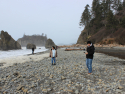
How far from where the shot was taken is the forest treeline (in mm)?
43944

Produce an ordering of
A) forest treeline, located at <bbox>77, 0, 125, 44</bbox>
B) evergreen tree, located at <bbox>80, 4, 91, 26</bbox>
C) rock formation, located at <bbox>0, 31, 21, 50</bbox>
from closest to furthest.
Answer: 1. forest treeline, located at <bbox>77, 0, 125, 44</bbox>
2. rock formation, located at <bbox>0, 31, 21, 50</bbox>
3. evergreen tree, located at <bbox>80, 4, 91, 26</bbox>

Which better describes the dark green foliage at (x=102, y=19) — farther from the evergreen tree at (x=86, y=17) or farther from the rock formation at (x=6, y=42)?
the rock formation at (x=6, y=42)

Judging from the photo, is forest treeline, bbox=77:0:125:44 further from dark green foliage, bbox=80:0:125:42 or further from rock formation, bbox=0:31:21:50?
rock formation, bbox=0:31:21:50

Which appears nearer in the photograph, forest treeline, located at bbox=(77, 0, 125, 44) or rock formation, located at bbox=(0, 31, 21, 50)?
forest treeline, located at bbox=(77, 0, 125, 44)

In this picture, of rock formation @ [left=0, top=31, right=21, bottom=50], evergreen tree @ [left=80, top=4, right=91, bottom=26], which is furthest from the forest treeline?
rock formation @ [left=0, top=31, right=21, bottom=50]

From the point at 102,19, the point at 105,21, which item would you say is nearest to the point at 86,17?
the point at 102,19

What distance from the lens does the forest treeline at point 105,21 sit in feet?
144

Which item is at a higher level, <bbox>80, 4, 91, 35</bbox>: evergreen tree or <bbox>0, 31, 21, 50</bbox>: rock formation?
<bbox>80, 4, 91, 35</bbox>: evergreen tree

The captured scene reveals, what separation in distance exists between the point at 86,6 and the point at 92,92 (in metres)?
76.9

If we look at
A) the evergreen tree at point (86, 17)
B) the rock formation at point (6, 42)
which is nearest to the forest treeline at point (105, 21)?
the evergreen tree at point (86, 17)

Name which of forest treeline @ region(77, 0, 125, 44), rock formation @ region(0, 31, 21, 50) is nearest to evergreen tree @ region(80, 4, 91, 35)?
forest treeline @ region(77, 0, 125, 44)

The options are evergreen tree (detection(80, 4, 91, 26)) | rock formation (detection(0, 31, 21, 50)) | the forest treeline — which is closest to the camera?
the forest treeline

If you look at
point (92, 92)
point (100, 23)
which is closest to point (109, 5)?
point (100, 23)

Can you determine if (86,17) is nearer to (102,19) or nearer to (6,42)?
(102,19)
